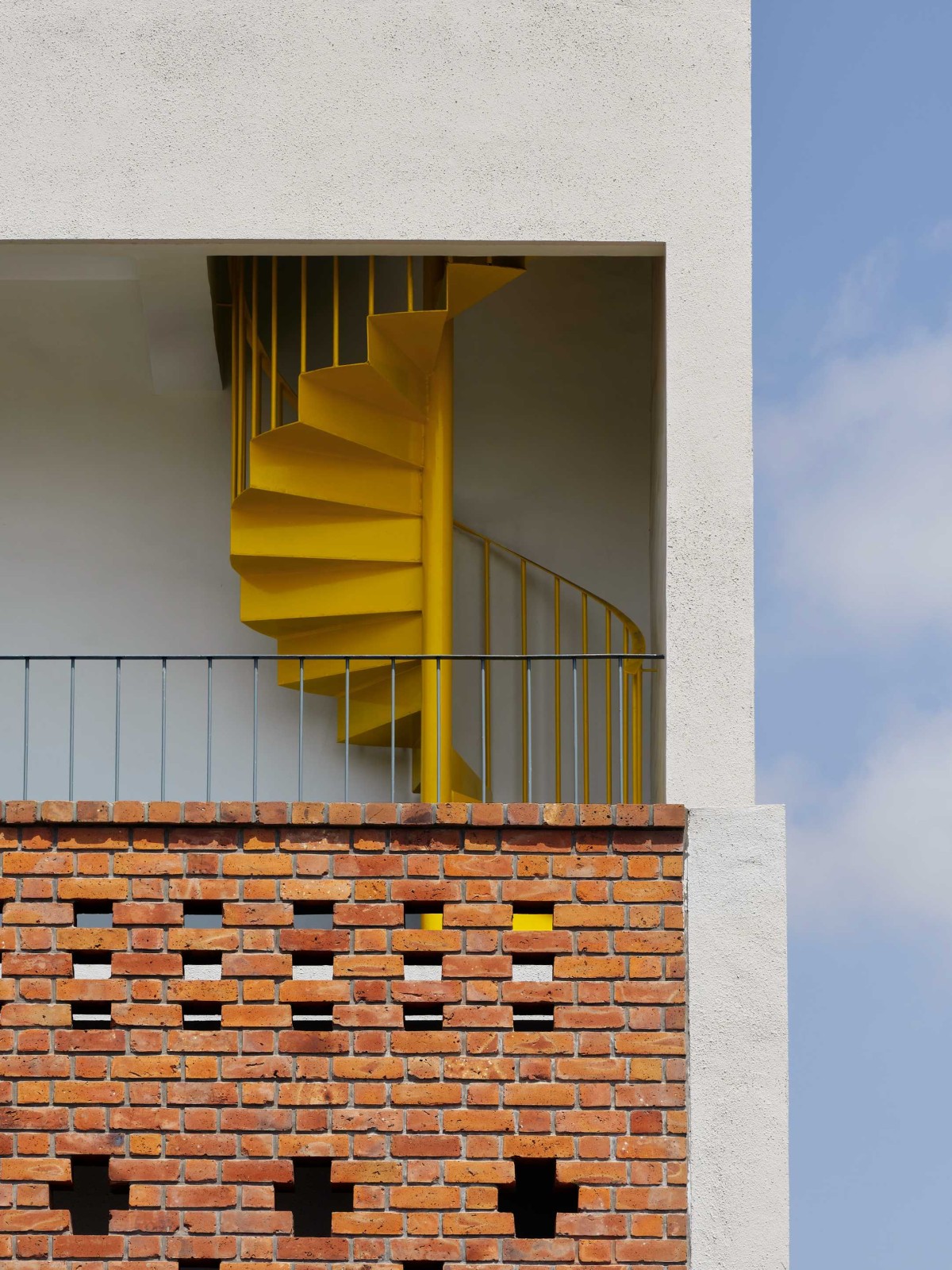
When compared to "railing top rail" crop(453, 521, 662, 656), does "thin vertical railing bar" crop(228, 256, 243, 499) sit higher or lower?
higher

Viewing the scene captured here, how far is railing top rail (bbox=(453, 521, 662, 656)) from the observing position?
6.38 m

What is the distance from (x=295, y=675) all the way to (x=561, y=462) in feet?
4.84

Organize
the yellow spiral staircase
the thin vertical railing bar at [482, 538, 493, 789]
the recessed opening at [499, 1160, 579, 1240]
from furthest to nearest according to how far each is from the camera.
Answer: the thin vertical railing bar at [482, 538, 493, 789] → the yellow spiral staircase → the recessed opening at [499, 1160, 579, 1240]

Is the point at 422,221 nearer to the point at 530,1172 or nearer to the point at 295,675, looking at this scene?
the point at 295,675

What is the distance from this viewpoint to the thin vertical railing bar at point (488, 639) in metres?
6.83

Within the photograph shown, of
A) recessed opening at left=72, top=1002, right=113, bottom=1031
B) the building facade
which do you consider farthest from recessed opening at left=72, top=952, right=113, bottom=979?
recessed opening at left=72, top=1002, right=113, bottom=1031

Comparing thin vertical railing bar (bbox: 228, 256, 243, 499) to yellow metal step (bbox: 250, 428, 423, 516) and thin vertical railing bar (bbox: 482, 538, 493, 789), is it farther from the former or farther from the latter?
thin vertical railing bar (bbox: 482, 538, 493, 789)

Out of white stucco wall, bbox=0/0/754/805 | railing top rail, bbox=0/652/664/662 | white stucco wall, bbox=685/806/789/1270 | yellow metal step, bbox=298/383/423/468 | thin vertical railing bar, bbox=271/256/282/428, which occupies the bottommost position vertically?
white stucco wall, bbox=685/806/789/1270

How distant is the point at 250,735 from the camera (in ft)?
22.5

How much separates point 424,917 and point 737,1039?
5.31ft

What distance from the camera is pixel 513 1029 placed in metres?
5.01

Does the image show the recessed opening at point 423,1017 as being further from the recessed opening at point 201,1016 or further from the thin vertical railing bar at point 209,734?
the thin vertical railing bar at point 209,734

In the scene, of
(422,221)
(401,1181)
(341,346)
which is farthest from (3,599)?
(401,1181)

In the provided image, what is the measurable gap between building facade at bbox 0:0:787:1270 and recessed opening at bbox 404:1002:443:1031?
2 cm
